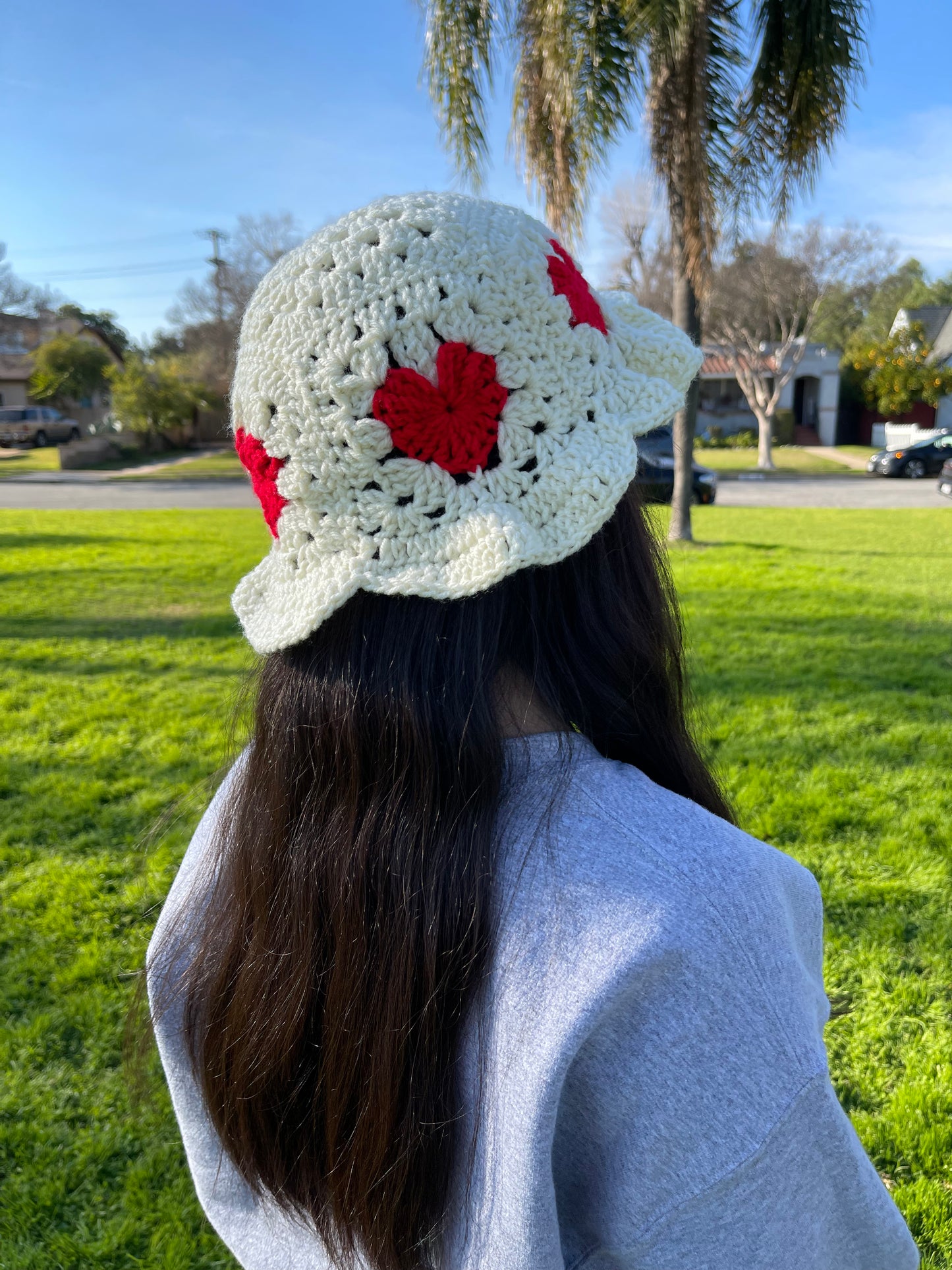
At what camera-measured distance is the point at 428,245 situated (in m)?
0.89

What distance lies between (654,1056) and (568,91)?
828cm

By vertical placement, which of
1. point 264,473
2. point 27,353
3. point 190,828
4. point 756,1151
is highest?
point 27,353

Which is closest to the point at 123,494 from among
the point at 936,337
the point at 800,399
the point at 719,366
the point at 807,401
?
the point at 719,366

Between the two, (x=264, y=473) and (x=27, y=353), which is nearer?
(x=264, y=473)

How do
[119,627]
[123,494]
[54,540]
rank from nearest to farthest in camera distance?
[119,627] → [54,540] → [123,494]

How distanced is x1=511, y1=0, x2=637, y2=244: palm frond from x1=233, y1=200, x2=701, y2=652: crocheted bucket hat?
24.7ft

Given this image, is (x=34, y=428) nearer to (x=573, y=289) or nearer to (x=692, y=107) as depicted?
(x=692, y=107)

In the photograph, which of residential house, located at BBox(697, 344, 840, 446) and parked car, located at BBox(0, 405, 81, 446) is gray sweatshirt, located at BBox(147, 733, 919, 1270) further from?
parked car, located at BBox(0, 405, 81, 446)

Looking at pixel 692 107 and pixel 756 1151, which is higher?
pixel 692 107

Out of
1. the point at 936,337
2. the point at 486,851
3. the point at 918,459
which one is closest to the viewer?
the point at 486,851

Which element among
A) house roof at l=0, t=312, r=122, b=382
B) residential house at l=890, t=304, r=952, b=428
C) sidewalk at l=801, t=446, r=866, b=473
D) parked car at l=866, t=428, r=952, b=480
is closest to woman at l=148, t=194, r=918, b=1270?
parked car at l=866, t=428, r=952, b=480

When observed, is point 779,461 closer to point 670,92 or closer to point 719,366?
point 719,366

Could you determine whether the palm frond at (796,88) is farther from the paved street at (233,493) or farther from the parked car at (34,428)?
the parked car at (34,428)

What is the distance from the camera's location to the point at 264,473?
39.6 inches
